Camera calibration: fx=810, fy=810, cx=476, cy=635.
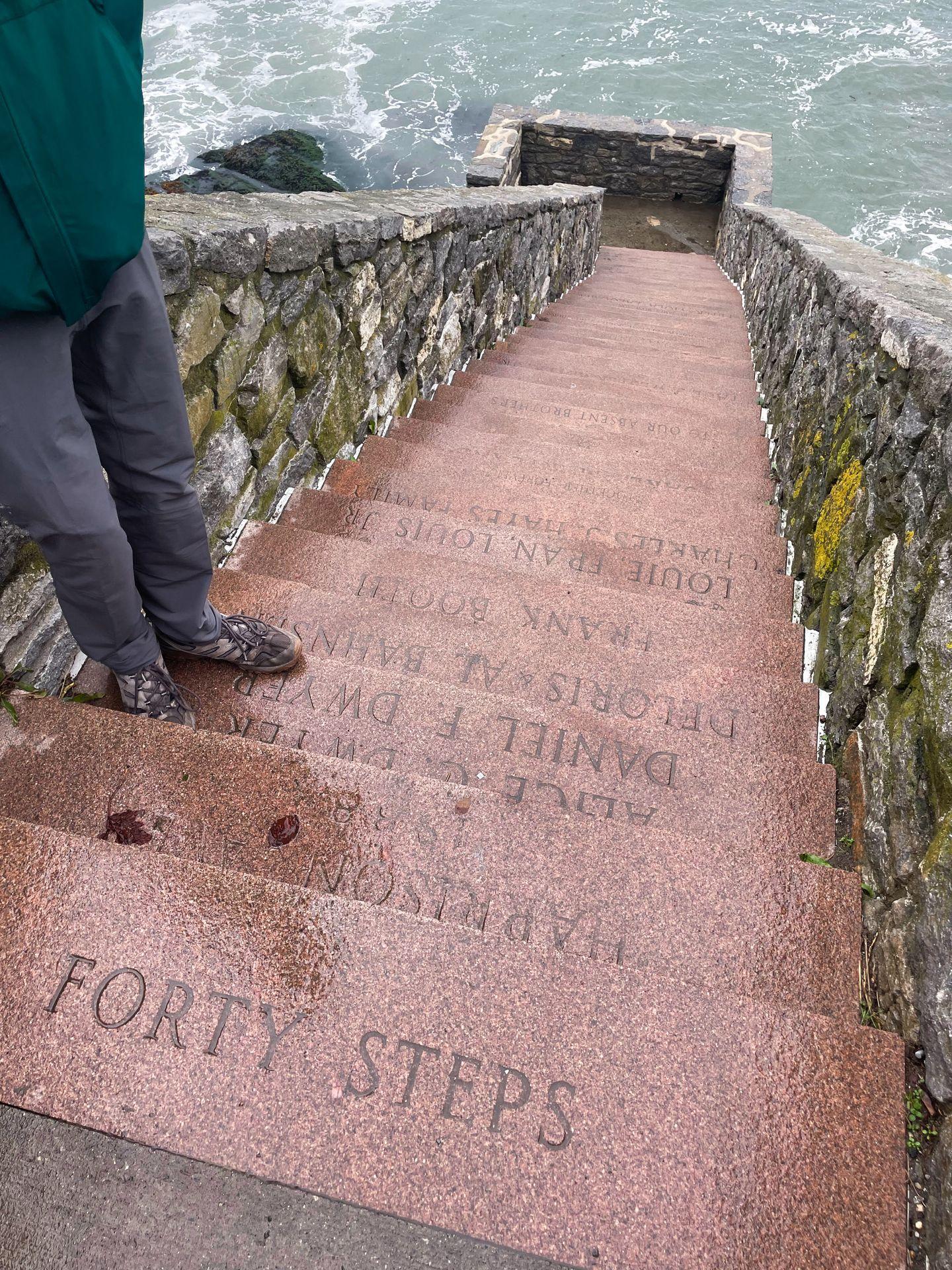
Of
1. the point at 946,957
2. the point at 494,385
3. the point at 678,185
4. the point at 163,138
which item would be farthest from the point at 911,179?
the point at 946,957

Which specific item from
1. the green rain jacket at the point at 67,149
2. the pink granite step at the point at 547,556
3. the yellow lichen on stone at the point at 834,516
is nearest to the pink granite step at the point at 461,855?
the green rain jacket at the point at 67,149

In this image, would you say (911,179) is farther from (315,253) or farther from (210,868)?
(210,868)

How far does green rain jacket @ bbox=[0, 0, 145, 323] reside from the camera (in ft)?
3.49

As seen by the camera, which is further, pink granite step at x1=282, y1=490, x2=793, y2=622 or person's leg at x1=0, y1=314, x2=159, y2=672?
pink granite step at x1=282, y1=490, x2=793, y2=622

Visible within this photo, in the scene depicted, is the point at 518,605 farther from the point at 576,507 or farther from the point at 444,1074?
the point at 444,1074

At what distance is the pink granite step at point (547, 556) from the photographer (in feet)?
7.75

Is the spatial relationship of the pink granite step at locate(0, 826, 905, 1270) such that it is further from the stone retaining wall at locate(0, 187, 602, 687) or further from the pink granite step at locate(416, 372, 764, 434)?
the pink granite step at locate(416, 372, 764, 434)

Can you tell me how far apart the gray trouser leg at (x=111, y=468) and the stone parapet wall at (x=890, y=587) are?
143cm

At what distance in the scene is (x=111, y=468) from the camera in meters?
1.61

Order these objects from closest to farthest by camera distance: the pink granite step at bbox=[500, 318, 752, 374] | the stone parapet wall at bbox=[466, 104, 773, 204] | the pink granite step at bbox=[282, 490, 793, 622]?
the pink granite step at bbox=[282, 490, 793, 622] → the pink granite step at bbox=[500, 318, 752, 374] → the stone parapet wall at bbox=[466, 104, 773, 204]

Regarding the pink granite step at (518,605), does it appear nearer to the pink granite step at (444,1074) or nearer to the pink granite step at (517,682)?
the pink granite step at (517,682)

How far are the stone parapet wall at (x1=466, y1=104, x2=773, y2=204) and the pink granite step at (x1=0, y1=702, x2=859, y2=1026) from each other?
10636mm

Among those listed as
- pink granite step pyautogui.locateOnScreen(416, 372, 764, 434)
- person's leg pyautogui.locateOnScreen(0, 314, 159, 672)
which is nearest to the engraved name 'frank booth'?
person's leg pyautogui.locateOnScreen(0, 314, 159, 672)

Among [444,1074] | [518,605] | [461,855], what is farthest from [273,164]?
[444,1074]
